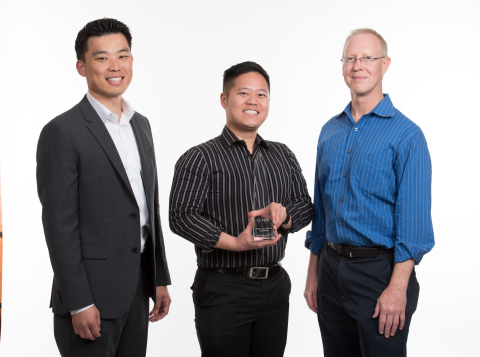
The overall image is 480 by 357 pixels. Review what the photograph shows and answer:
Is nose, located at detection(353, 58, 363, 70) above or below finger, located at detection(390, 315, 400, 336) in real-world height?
above

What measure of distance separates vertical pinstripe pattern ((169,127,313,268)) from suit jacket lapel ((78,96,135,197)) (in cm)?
36

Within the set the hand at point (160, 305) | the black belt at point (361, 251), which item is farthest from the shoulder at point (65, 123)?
the black belt at point (361, 251)

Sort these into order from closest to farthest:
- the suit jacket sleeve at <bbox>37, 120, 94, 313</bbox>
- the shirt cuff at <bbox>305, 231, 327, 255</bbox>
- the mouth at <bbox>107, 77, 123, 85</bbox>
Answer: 1. the suit jacket sleeve at <bbox>37, 120, 94, 313</bbox>
2. the mouth at <bbox>107, 77, 123, 85</bbox>
3. the shirt cuff at <bbox>305, 231, 327, 255</bbox>

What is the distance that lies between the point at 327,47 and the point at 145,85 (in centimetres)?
176

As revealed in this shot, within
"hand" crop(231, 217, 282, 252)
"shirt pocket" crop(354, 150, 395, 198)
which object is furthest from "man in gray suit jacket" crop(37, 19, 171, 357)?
"shirt pocket" crop(354, 150, 395, 198)

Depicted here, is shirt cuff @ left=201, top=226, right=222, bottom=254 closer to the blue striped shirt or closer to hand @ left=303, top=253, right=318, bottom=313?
the blue striped shirt

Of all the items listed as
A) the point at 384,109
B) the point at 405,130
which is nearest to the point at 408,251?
the point at 405,130

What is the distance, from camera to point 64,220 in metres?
2.11

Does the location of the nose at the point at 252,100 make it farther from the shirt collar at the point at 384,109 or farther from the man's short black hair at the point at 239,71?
the shirt collar at the point at 384,109

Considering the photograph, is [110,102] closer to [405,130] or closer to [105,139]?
[105,139]

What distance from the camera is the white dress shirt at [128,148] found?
91.3 inches

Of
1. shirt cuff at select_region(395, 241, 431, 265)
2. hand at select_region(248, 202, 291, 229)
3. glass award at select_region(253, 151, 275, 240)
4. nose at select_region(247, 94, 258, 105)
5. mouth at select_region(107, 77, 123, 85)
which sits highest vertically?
mouth at select_region(107, 77, 123, 85)

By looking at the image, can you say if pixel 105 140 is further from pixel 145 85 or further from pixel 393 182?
pixel 145 85

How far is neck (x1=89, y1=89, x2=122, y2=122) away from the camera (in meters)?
2.35
